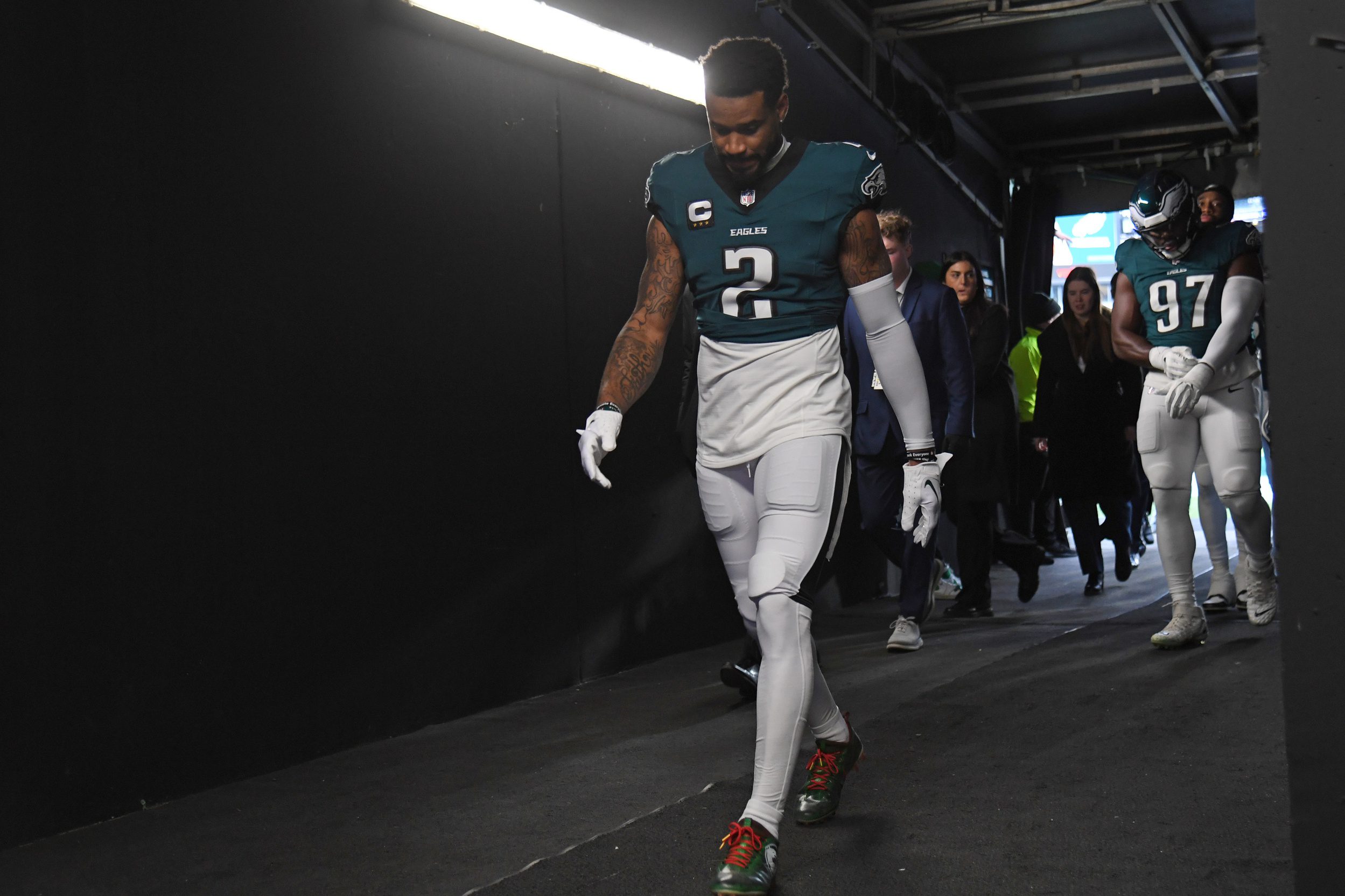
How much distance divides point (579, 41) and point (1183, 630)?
3.75 metres

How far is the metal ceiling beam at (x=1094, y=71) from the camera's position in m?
11.5

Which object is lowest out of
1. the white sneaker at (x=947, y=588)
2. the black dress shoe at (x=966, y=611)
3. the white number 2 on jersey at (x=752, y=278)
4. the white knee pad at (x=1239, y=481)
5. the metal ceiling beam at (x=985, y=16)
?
the white sneaker at (x=947, y=588)

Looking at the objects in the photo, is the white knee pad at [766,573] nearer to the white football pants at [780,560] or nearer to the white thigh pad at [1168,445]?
the white football pants at [780,560]

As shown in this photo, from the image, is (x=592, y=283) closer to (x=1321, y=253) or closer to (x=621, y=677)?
(x=621, y=677)

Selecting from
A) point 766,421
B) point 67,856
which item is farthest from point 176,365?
point 766,421

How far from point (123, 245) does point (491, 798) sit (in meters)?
1.92

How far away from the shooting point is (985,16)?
31.2ft

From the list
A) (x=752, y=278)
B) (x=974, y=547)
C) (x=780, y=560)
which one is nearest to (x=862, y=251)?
(x=752, y=278)

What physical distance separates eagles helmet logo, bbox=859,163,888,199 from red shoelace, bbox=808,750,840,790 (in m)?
1.47

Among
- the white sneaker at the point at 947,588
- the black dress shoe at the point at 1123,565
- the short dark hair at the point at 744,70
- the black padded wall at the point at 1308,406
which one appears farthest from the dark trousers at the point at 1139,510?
the black padded wall at the point at 1308,406

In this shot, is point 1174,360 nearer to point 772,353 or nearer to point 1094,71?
point 772,353

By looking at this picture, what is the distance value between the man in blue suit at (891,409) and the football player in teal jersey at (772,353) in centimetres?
283

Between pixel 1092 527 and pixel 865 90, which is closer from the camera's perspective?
pixel 1092 527

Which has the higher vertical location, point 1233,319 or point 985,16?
point 985,16
